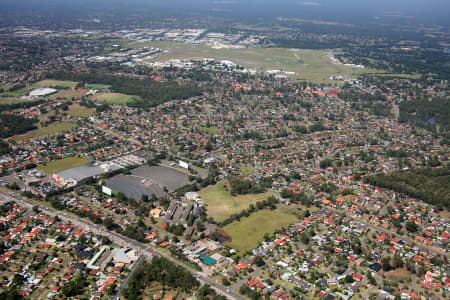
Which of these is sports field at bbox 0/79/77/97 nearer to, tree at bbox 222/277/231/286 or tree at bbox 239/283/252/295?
tree at bbox 222/277/231/286

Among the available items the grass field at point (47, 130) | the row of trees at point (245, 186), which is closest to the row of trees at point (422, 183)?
the row of trees at point (245, 186)

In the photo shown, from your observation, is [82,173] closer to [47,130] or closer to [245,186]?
[245,186]

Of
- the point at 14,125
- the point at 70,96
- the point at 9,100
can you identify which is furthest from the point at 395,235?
the point at 9,100

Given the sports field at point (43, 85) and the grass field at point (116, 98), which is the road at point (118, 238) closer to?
the grass field at point (116, 98)

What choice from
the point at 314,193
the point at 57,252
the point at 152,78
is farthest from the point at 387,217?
the point at 152,78

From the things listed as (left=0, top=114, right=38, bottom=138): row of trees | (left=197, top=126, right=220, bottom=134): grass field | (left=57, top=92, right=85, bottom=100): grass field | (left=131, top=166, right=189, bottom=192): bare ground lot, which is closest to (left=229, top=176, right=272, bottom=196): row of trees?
(left=131, top=166, right=189, bottom=192): bare ground lot

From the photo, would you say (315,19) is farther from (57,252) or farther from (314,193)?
(57,252)
